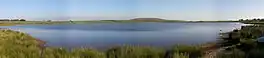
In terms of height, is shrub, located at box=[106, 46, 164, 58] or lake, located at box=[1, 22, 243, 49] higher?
shrub, located at box=[106, 46, 164, 58]

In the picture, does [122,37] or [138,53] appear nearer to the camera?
[138,53]

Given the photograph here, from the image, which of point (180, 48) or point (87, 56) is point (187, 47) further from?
point (87, 56)

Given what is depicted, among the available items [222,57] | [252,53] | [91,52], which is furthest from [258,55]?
[91,52]

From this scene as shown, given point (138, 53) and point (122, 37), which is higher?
point (138, 53)

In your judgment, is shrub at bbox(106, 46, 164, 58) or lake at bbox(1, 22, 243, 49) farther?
lake at bbox(1, 22, 243, 49)

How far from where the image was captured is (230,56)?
9.26m

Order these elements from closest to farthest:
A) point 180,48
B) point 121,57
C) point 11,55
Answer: point 121,57 → point 11,55 → point 180,48

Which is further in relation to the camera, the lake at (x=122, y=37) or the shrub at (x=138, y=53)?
the lake at (x=122, y=37)

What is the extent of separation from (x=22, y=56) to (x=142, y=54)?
2804 mm

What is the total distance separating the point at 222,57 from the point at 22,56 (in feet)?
15.1

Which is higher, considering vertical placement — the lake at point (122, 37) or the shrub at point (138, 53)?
the shrub at point (138, 53)

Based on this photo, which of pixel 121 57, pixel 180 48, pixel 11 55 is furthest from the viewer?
pixel 180 48

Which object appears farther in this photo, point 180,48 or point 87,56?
point 180,48

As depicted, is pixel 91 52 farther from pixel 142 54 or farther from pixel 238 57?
pixel 238 57
